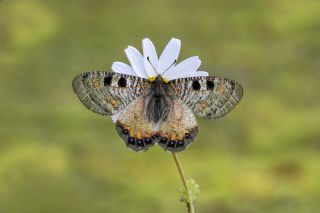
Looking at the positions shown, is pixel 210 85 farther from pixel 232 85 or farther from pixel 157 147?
pixel 157 147

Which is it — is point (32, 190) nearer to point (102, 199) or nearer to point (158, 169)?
point (102, 199)

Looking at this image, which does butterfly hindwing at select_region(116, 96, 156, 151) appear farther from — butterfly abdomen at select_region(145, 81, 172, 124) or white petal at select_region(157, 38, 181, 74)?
white petal at select_region(157, 38, 181, 74)

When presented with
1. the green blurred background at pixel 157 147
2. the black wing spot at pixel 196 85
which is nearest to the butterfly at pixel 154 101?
the black wing spot at pixel 196 85

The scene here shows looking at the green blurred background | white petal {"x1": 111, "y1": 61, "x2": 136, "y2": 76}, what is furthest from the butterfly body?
the green blurred background

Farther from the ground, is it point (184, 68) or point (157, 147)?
point (157, 147)

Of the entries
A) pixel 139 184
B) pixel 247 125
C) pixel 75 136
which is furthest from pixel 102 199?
pixel 247 125

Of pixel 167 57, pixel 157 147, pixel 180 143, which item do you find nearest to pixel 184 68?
pixel 167 57
